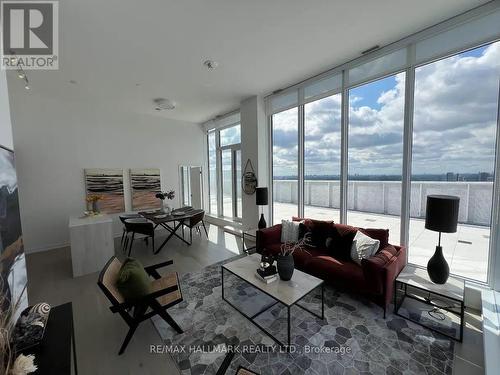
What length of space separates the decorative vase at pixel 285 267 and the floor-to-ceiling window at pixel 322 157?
1855 millimetres

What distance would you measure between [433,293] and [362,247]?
0.76m

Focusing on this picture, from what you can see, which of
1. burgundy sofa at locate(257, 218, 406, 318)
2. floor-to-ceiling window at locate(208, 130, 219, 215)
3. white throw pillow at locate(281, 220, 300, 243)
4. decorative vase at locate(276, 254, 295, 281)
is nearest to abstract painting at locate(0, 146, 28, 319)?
decorative vase at locate(276, 254, 295, 281)

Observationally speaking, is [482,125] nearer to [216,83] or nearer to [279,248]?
[279,248]

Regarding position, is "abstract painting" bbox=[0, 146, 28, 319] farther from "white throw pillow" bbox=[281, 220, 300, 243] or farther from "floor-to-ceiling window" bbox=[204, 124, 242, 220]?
"floor-to-ceiling window" bbox=[204, 124, 242, 220]

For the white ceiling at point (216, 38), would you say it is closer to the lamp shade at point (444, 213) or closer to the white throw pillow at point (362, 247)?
the lamp shade at point (444, 213)

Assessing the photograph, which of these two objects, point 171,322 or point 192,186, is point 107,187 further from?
point 171,322

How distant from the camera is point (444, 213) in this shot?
2.07 meters

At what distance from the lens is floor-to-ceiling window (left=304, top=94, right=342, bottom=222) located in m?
3.61

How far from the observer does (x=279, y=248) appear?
129 inches

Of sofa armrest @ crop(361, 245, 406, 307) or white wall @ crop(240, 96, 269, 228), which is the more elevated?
white wall @ crop(240, 96, 269, 228)

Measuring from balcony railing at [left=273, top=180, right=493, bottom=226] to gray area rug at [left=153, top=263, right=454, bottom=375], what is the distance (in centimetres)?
147

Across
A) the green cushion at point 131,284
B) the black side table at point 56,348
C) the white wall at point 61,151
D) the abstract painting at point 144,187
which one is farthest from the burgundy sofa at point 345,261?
the white wall at point 61,151

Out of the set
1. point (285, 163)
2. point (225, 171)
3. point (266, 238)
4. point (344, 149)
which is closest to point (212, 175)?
point (225, 171)

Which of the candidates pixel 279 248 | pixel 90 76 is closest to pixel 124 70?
pixel 90 76
